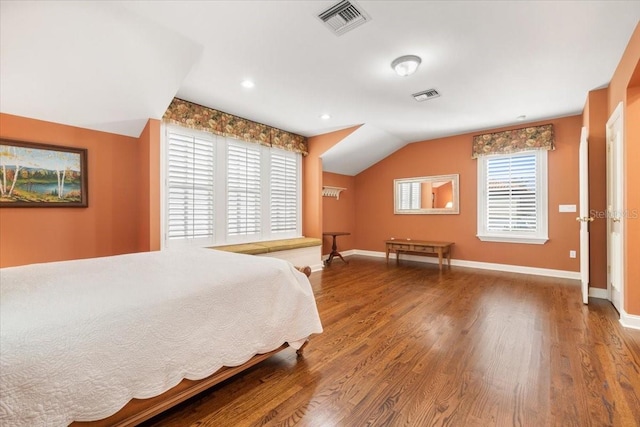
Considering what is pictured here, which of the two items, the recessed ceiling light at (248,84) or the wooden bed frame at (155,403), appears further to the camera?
Answer: the recessed ceiling light at (248,84)

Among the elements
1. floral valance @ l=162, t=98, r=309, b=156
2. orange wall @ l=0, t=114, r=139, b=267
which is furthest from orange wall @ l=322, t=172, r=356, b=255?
orange wall @ l=0, t=114, r=139, b=267

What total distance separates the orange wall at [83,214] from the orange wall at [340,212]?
3.55 meters

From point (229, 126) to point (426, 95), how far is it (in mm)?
2698

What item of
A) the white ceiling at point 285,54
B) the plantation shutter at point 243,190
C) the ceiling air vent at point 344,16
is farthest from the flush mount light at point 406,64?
the plantation shutter at point 243,190

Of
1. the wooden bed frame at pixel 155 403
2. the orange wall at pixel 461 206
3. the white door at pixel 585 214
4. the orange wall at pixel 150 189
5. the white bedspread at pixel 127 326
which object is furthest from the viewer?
the orange wall at pixel 461 206

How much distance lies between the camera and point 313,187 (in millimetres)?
5348

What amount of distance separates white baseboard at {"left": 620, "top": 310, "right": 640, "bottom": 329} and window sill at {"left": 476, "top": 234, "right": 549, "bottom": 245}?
7.05 feet

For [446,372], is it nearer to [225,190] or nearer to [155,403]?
[155,403]

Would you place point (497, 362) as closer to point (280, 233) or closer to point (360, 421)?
point (360, 421)

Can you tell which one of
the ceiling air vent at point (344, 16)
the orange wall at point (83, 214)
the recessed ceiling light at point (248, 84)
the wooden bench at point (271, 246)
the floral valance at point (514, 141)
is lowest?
the wooden bench at point (271, 246)

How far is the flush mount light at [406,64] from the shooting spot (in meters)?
2.66

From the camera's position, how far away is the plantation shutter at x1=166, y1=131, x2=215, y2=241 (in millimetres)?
3623

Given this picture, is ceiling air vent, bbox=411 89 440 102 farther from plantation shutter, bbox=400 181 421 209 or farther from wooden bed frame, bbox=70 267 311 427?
wooden bed frame, bbox=70 267 311 427

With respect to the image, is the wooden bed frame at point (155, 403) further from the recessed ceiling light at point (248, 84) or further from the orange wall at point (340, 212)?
the orange wall at point (340, 212)
